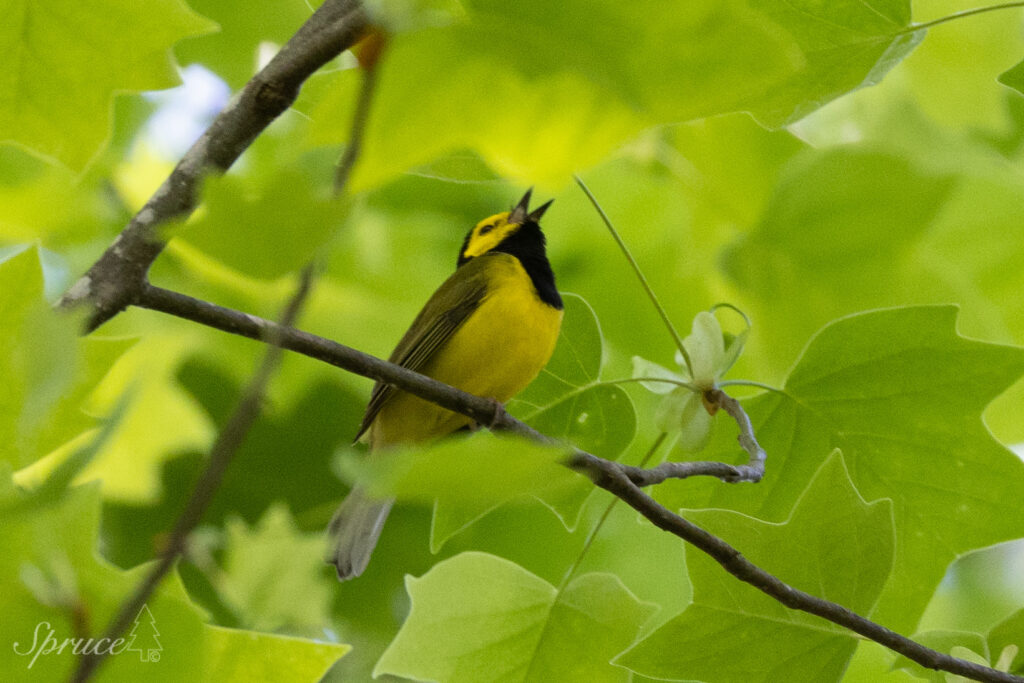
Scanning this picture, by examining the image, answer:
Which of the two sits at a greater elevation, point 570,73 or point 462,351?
point 570,73

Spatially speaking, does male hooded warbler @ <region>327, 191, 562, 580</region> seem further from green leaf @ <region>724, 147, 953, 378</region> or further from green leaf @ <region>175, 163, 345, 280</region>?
green leaf @ <region>175, 163, 345, 280</region>

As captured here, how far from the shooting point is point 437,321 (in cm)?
229

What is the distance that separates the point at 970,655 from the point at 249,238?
1.03 m

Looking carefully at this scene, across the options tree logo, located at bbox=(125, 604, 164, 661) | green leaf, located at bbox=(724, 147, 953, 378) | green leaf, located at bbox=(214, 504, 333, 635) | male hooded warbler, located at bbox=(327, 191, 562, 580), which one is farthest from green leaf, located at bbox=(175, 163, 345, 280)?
male hooded warbler, located at bbox=(327, 191, 562, 580)

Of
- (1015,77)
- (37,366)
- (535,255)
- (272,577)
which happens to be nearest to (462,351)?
(535,255)

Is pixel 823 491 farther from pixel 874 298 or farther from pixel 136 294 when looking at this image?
pixel 874 298

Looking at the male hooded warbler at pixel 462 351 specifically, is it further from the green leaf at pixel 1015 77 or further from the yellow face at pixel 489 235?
the green leaf at pixel 1015 77

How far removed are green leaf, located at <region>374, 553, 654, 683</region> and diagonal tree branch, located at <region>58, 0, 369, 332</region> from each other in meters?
0.56

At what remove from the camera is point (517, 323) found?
7.52 ft

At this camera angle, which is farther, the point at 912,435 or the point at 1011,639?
the point at 912,435

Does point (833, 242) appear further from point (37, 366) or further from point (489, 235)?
point (37, 366)

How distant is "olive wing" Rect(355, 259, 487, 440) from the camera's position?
227cm

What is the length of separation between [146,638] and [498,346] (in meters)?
1.42

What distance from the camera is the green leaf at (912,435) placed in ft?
4.54
